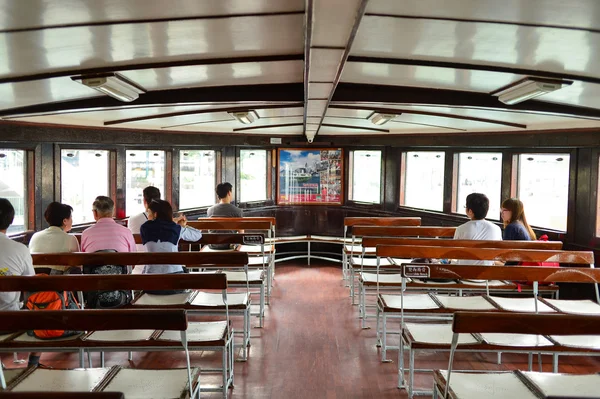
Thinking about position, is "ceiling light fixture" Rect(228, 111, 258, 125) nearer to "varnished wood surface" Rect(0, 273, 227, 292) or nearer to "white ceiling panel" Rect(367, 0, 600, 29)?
"varnished wood surface" Rect(0, 273, 227, 292)

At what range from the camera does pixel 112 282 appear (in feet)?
10.2

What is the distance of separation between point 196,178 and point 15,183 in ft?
10.2

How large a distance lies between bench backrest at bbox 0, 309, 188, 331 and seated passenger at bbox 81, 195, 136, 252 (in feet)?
5.76

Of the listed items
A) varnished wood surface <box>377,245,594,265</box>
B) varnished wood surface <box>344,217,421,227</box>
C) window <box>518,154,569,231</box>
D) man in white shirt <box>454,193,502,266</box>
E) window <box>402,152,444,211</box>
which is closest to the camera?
varnished wood surface <box>377,245,594,265</box>

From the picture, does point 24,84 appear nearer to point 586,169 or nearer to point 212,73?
point 212,73

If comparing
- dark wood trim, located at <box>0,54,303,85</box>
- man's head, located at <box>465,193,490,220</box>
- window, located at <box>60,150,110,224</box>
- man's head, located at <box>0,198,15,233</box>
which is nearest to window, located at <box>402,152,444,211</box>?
man's head, located at <box>465,193,490,220</box>

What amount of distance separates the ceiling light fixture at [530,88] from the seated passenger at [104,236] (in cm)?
316

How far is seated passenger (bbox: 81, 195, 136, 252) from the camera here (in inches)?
161

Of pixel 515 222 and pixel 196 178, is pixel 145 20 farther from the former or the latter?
pixel 196 178

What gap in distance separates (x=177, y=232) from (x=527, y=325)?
9.28 ft

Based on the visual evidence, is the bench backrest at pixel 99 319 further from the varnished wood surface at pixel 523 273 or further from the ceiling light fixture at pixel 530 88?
the ceiling light fixture at pixel 530 88

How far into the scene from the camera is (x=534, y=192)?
21.1ft

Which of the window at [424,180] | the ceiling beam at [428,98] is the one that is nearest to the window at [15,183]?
the ceiling beam at [428,98]

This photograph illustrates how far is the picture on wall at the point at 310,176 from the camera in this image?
9328 millimetres
